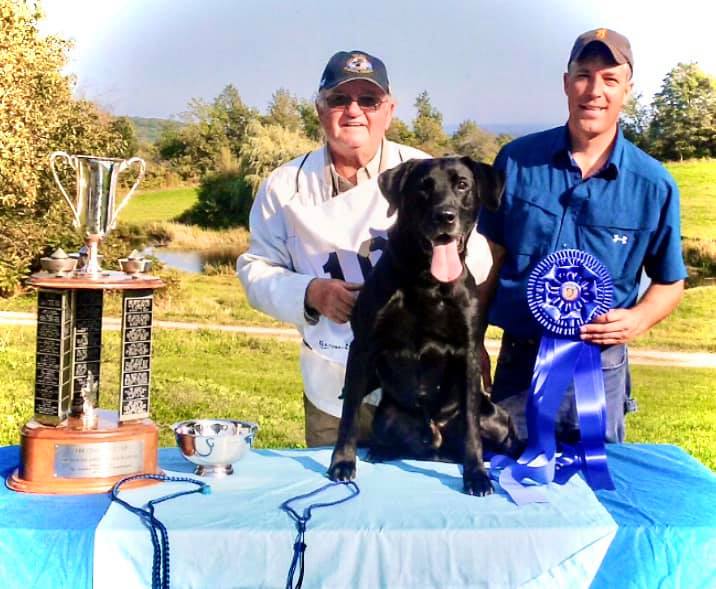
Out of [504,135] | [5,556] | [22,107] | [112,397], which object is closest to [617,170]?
[504,135]

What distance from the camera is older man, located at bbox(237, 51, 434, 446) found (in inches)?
88.5

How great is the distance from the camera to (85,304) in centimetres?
190

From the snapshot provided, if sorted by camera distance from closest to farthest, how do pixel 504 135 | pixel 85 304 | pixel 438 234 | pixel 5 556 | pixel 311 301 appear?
pixel 5 556, pixel 438 234, pixel 85 304, pixel 311 301, pixel 504 135

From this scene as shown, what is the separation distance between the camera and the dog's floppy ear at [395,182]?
74.0 inches

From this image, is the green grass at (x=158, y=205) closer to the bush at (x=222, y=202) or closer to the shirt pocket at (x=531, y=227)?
the bush at (x=222, y=202)

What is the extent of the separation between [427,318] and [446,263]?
13cm

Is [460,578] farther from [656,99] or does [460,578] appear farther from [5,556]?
[656,99]

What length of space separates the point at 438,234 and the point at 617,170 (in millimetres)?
769

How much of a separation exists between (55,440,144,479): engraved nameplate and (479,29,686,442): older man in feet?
3.47

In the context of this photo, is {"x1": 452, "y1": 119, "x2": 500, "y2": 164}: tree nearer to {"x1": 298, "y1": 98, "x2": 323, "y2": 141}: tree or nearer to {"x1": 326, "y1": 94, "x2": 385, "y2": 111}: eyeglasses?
{"x1": 298, "y1": 98, "x2": 323, "y2": 141}: tree

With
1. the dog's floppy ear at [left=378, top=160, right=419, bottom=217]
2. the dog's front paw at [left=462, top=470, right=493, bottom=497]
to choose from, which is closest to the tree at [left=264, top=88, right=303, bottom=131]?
the dog's floppy ear at [left=378, top=160, right=419, bottom=217]

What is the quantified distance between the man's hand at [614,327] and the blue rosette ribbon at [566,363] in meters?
0.02

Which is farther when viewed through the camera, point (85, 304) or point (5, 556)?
point (85, 304)

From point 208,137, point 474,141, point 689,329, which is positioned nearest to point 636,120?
point 474,141
